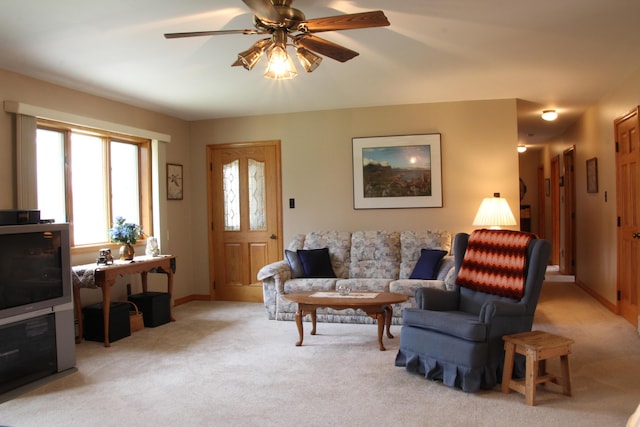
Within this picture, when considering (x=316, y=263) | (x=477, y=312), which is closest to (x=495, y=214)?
(x=477, y=312)

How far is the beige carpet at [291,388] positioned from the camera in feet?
9.06

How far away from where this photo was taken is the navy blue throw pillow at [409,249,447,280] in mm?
4965

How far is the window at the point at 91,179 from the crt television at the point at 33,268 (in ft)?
3.10

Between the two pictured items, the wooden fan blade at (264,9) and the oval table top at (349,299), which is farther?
the oval table top at (349,299)

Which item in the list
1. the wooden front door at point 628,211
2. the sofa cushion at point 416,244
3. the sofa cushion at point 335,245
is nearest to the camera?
the wooden front door at point 628,211

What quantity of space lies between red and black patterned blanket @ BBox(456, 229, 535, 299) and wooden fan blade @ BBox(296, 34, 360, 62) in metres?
1.78

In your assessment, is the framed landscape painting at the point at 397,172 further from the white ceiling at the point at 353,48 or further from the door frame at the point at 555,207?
the door frame at the point at 555,207

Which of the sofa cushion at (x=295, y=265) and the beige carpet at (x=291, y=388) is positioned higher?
the sofa cushion at (x=295, y=265)

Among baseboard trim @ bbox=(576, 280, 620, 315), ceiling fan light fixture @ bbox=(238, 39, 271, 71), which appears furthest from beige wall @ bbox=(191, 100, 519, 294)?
ceiling fan light fixture @ bbox=(238, 39, 271, 71)

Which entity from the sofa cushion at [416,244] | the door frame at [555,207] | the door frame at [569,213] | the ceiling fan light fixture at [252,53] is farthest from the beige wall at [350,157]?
the door frame at [555,207]

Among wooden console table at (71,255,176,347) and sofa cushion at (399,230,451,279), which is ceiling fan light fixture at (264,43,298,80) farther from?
sofa cushion at (399,230,451,279)

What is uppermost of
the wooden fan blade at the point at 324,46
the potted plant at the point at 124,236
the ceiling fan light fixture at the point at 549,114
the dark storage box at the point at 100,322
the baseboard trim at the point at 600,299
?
the ceiling fan light fixture at the point at 549,114

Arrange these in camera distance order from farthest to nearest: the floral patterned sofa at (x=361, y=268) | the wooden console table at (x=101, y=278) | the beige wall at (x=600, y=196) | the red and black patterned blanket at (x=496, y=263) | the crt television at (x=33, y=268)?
the beige wall at (x=600, y=196) → the floral patterned sofa at (x=361, y=268) → the wooden console table at (x=101, y=278) → the red and black patterned blanket at (x=496, y=263) → the crt television at (x=33, y=268)

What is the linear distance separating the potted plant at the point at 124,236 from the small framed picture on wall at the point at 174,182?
1189mm
